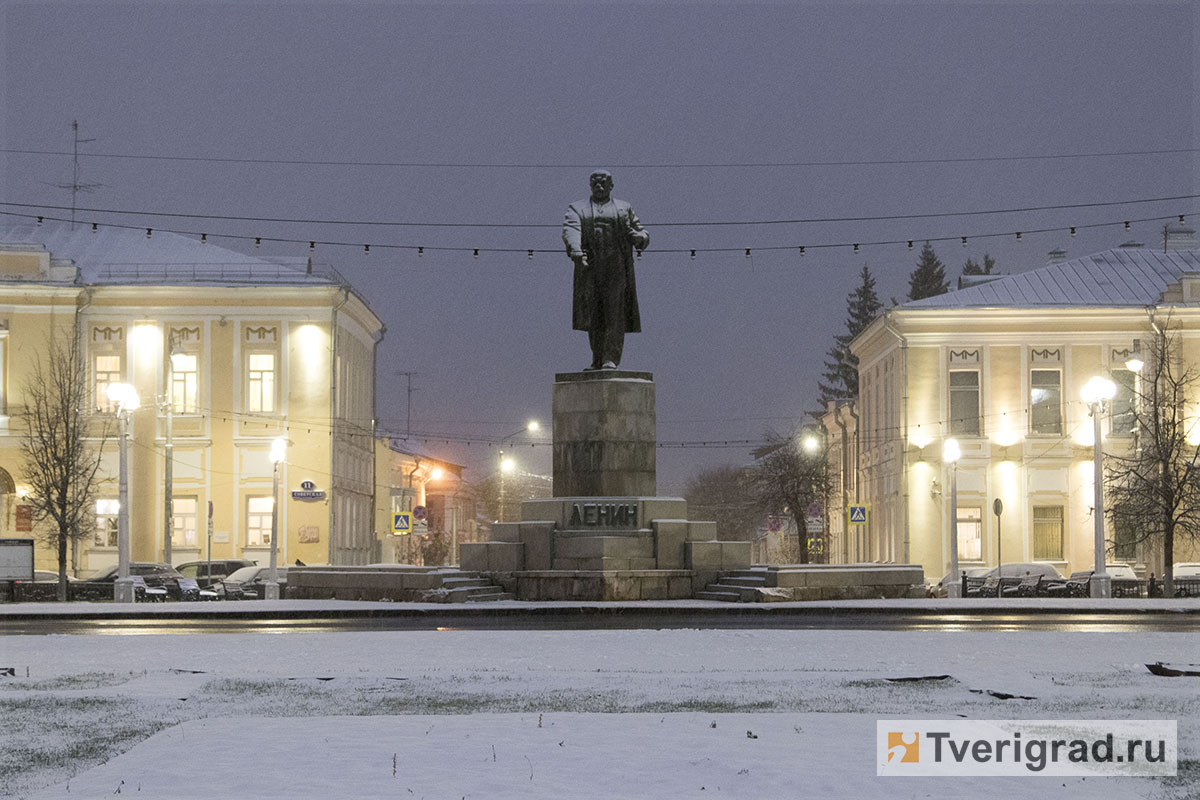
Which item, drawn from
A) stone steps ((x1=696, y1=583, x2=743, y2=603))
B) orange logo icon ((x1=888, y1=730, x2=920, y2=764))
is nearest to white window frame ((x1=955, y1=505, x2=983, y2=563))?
stone steps ((x1=696, y1=583, x2=743, y2=603))

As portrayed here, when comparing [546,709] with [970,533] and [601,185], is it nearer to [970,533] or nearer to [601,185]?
[601,185]

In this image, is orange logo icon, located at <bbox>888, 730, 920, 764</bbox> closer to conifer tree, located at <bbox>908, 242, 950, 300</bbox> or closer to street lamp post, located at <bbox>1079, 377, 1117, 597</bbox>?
street lamp post, located at <bbox>1079, 377, 1117, 597</bbox>

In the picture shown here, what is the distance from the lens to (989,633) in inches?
728

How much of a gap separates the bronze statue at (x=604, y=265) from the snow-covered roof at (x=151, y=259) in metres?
30.9

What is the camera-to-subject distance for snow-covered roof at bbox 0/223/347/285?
56.2 metres

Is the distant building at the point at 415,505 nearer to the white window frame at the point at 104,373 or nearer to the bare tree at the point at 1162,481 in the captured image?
the white window frame at the point at 104,373

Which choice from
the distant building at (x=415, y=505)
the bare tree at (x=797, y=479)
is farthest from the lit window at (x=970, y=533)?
the distant building at (x=415, y=505)

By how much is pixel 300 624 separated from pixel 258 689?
910cm

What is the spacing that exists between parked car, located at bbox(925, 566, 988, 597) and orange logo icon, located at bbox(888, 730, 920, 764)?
2736cm

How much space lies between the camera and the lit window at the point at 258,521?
179 ft

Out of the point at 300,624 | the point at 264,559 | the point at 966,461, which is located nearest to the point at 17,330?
the point at 264,559

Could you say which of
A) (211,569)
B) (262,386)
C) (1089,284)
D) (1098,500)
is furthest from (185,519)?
(1089,284)

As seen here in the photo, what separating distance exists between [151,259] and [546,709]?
50470 mm

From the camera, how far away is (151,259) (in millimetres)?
58438
